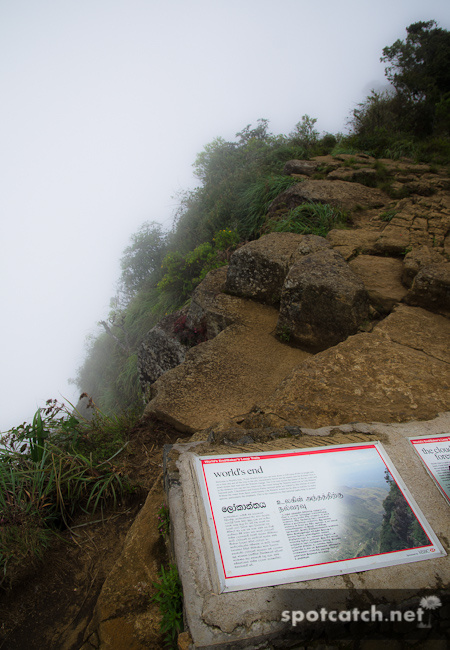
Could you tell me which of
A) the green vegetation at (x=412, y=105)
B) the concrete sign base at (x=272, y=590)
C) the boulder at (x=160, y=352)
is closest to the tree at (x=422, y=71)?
the green vegetation at (x=412, y=105)

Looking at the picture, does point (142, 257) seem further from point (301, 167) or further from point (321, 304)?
point (321, 304)

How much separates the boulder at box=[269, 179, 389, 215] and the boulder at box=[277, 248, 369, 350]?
2.23 metres

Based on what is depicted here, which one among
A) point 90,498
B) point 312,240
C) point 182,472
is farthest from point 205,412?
point 312,240

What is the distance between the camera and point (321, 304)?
3.24m

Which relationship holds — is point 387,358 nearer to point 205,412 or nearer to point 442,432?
point 442,432

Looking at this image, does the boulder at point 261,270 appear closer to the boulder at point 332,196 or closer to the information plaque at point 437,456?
the boulder at point 332,196

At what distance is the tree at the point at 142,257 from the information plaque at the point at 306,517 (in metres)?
9.99

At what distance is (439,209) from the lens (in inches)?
199

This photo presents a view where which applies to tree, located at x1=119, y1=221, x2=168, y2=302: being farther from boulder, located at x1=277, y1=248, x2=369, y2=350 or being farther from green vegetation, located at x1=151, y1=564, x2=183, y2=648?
green vegetation, located at x1=151, y1=564, x2=183, y2=648

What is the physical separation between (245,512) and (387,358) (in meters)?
1.76

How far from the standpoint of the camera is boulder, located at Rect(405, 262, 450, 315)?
3.16 meters

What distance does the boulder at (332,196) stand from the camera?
537 cm

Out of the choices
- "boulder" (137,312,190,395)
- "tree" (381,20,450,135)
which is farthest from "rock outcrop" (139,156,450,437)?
"tree" (381,20,450,135)

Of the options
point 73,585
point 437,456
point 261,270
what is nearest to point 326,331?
point 261,270
